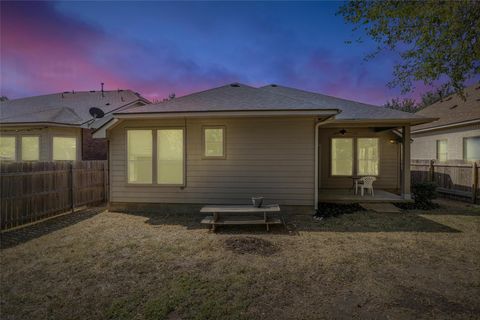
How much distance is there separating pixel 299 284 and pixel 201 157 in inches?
188

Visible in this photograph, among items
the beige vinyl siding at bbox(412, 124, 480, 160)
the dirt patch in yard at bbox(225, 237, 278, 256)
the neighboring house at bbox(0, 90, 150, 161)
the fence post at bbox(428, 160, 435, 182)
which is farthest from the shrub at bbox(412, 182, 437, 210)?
the neighboring house at bbox(0, 90, 150, 161)

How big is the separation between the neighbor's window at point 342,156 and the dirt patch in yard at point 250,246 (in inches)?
263

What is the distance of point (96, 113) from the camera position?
13922mm

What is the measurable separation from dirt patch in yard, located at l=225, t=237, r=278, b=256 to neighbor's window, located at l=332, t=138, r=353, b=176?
21.9 feet

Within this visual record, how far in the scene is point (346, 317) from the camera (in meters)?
2.69

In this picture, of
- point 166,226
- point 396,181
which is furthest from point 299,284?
point 396,181

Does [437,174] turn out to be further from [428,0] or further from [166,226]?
[166,226]

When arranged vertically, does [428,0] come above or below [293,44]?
below

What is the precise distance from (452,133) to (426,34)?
11353 mm

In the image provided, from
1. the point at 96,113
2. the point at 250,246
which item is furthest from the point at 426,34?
the point at 96,113

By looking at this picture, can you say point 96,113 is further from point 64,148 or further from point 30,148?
point 30,148

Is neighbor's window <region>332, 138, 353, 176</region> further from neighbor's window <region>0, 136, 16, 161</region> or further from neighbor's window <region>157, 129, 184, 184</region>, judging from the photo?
neighbor's window <region>0, 136, 16, 161</region>

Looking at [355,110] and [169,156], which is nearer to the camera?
[169,156]

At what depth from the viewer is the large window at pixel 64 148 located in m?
12.0
